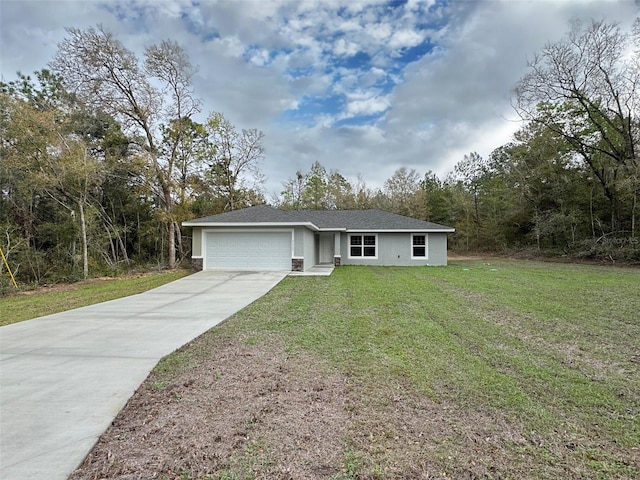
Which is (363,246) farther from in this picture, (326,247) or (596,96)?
(596,96)

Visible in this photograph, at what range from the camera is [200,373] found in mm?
3729

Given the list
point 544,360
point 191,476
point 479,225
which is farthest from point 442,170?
point 191,476

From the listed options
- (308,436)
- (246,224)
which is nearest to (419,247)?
(246,224)

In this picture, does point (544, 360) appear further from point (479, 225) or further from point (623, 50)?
point (479, 225)

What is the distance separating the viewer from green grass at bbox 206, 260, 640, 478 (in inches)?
99.4

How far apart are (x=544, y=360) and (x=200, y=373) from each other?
400 cm

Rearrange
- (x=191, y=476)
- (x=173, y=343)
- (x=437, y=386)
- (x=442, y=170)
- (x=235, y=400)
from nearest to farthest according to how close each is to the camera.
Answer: (x=191, y=476)
(x=235, y=400)
(x=437, y=386)
(x=173, y=343)
(x=442, y=170)

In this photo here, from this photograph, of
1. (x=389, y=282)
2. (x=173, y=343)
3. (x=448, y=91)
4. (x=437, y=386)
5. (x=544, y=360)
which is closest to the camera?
(x=437, y=386)

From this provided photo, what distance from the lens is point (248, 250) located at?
Answer: 14.2 metres

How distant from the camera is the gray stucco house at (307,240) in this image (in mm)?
14050

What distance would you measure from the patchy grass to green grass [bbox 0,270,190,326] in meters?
4.58

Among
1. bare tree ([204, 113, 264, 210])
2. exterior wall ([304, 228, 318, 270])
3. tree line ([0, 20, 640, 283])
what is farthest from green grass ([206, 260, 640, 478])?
bare tree ([204, 113, 264, 210])

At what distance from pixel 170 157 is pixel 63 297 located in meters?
10.5

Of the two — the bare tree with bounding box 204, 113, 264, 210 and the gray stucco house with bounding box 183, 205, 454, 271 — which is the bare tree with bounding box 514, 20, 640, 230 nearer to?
the gray stucco house with bounding box 183, 205, 454, 271
